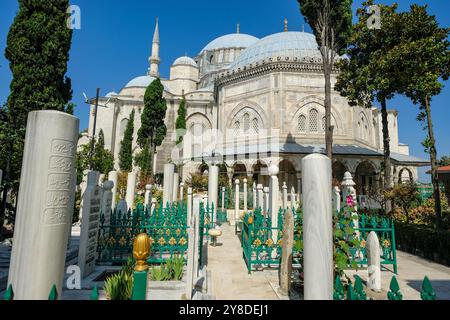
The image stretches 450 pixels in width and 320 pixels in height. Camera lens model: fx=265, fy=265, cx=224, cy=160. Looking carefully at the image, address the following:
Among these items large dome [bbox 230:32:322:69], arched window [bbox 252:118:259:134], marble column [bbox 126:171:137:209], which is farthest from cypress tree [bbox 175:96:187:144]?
marble column [bbox 126:171:137:209]

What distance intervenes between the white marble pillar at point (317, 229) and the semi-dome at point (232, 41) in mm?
44531

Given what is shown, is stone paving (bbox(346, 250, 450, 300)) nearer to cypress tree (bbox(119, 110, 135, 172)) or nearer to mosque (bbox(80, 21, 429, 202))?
mosque (bbox(80, 21, 429, 202))

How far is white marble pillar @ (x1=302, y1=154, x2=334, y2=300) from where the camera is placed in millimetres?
2629

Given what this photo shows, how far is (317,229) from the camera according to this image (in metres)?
2.74

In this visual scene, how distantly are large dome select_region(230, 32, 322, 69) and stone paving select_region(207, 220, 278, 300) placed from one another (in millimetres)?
21991

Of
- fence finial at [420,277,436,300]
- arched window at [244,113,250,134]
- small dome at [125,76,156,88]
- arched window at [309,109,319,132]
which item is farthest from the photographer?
small dome at [125,76,156,88]

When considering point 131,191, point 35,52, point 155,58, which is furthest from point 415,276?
point 155,58

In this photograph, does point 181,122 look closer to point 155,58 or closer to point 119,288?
point 155,58

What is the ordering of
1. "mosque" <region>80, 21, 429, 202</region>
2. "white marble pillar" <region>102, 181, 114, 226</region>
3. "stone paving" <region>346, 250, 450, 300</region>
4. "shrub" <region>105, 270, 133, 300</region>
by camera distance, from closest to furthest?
"shrub" <region>105, 270, 133, 300</region> → "stone paving" <region>346, 250, 450, 300</region> → "white marble pillar" <region>102, 181, 114, 226</region> → "mosque" <region>80, 21, 429, 202</region>

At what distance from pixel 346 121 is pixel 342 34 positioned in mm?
13318

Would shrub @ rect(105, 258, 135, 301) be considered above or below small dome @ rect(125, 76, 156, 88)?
below

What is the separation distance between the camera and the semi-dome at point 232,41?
4372 centimetres
